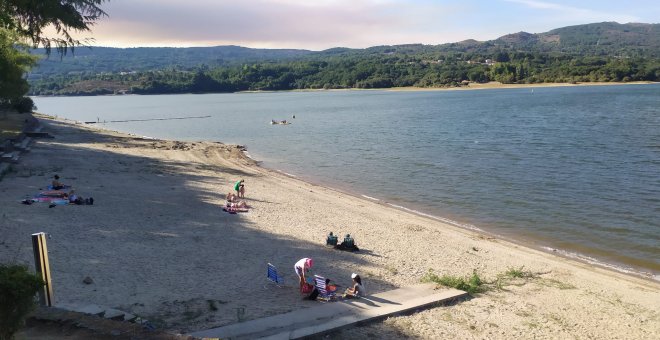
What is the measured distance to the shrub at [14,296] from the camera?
21.0ft

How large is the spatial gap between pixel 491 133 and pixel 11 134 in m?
44.8

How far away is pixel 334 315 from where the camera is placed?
10836 millimetres

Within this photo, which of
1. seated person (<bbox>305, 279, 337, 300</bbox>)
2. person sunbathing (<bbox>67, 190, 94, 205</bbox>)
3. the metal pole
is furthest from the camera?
person sunbathing (<bbox>67, 190, 94, 205</bbox>)

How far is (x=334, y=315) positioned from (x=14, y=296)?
6074mm

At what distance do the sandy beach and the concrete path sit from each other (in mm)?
292

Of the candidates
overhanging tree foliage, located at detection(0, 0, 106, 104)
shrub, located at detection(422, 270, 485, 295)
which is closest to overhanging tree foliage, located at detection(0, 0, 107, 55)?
overhanging tree foliage, located at detection(0, 0, 106, 104)

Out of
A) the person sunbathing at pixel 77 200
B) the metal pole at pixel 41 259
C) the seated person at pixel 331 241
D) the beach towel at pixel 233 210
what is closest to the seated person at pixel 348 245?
the seated person at pixel 331 241

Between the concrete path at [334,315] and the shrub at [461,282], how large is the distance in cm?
40

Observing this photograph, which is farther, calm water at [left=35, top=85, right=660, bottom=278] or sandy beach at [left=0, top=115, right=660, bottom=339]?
calm water at [left=35, top=85, right=660, bottom=278]

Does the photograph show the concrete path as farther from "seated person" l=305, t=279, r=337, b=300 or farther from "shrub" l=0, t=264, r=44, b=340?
"shrub" l=0, t=264, r=44, b=340

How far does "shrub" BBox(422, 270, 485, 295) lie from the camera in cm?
1314

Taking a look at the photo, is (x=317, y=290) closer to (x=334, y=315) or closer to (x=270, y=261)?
(x=334, y=315)

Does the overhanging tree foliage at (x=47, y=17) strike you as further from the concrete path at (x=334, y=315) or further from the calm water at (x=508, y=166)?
the calm water at (x=508, y=166)

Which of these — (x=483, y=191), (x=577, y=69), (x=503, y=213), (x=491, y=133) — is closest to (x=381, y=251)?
(x=503, y=213)
